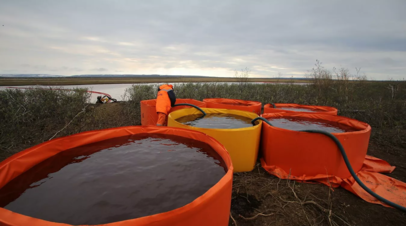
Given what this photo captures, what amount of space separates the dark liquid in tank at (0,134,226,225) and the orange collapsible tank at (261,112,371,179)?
5.22 ft

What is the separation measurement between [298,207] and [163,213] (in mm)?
2257

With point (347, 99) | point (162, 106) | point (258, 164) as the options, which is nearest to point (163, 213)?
point (258, 164)

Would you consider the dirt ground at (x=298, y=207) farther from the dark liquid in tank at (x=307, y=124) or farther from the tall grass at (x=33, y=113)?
the tall grass at (x=33, y=113)

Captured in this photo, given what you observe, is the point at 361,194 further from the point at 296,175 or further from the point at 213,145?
the point at 213,145

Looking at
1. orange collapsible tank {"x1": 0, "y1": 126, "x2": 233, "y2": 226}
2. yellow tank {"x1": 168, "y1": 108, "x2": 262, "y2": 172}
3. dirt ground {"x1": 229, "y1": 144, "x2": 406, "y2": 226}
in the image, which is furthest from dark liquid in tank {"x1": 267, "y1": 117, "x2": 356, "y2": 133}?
orange collapsible tank {"x1": 0, "y1": 126, "x2": 233, "y2": 226}

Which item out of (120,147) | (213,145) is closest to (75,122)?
(120,147)

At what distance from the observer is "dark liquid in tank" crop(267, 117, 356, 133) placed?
386 centimetres

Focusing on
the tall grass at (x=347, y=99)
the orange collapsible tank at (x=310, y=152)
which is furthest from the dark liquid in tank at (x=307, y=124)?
the tall grass at (x=347, y=99)

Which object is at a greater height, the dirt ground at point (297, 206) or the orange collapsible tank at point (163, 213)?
the orange collapsible tank at point (163, 213)

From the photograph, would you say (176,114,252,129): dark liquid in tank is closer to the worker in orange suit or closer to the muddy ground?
the worker in orange suit

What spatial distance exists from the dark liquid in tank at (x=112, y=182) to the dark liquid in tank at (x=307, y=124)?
2.48m

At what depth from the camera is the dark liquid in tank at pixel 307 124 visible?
3.86 metres

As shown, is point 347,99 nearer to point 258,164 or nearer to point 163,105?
point 258,164

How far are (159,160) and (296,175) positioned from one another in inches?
97.1
